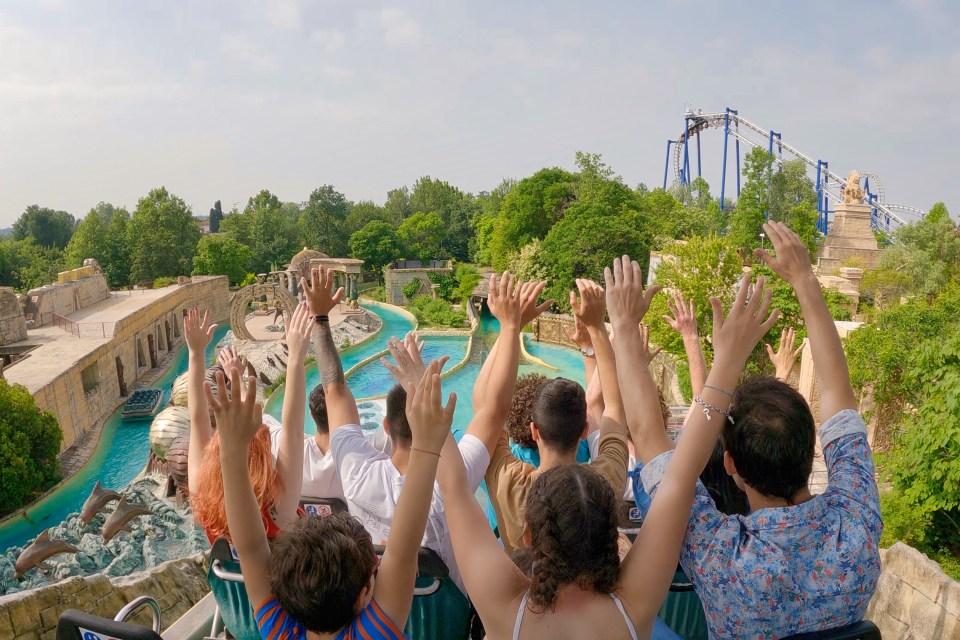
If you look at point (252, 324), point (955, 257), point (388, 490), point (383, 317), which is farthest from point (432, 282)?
point (388, 490)

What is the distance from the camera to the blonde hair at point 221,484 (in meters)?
2.19

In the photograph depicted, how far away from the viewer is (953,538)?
23.1 feet

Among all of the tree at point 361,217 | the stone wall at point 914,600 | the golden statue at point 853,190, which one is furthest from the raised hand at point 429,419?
the tree at point 361,217

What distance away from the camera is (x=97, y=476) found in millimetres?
14469

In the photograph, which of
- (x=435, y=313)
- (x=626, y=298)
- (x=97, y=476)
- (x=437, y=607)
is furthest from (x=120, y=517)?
(x=435, y=313)

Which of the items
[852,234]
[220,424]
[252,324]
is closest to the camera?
[220,424]

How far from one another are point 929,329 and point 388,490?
10805 millimetres

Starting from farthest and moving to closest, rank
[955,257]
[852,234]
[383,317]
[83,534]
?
1. [383,317]
2. [852,234]
3. [955,257]
4. [83,534]

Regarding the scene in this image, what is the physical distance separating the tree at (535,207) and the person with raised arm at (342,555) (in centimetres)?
3235

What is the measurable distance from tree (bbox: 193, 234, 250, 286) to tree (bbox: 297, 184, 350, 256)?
1001 cm

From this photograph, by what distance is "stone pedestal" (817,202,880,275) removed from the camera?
2469 centimetres

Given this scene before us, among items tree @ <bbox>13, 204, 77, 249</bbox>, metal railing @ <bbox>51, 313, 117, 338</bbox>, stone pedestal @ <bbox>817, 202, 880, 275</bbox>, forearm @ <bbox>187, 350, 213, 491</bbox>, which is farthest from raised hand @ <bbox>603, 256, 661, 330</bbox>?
tree @ <bbox>13, 204, 77, 249</bbox>

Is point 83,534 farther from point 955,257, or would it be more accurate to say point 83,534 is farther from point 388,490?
point 955,257

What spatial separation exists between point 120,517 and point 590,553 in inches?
368
